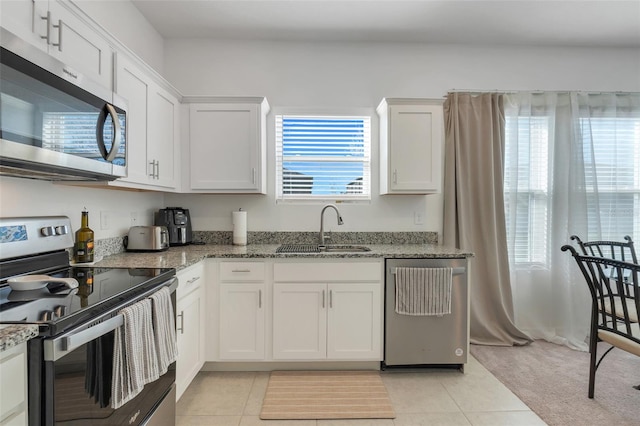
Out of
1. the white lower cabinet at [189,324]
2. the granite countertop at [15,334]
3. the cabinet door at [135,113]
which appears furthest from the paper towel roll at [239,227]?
the granite countertop at [15,334]

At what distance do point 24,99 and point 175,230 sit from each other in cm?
172

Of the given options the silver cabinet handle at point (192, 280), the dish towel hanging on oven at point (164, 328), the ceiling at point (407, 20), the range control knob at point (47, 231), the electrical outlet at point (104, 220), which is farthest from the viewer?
the ceiling at point (407, 20)

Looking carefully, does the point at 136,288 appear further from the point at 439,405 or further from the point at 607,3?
the point at 607,3

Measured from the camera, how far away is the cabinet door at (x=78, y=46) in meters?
1.47

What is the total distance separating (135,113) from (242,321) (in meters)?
1.58

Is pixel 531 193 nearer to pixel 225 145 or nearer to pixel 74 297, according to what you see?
pixel 225 145

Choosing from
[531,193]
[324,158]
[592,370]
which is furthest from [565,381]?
[324,158]

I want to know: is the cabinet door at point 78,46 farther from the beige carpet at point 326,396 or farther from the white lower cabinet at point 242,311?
the beige carpet at point 326,396

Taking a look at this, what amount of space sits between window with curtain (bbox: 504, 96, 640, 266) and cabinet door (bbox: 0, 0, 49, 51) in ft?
11.2

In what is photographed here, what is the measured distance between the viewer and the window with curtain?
3150mm

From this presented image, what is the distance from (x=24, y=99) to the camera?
1.18 meters

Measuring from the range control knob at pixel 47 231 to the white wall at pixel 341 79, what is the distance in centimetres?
137

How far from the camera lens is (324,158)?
318cm

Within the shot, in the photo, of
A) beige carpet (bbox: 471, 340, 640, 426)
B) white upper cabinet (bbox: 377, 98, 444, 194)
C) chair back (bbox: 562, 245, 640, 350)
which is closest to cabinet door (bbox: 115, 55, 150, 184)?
white upper cabinet (bbox: 377, 98, 444, 194)
